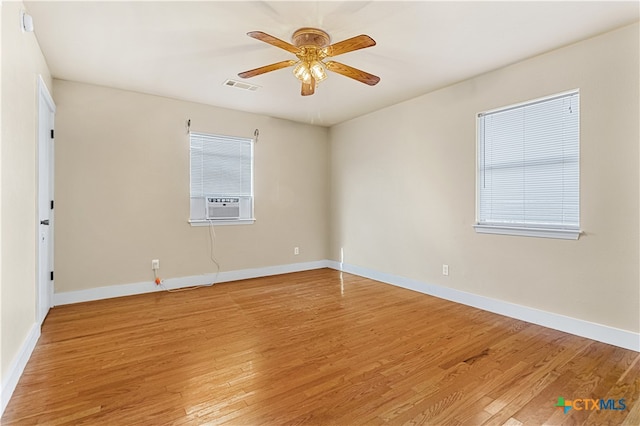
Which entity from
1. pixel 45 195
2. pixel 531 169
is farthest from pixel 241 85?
pixel 531 169

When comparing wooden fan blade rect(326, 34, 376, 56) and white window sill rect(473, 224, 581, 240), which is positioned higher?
wooden fan blade rect(326, 34, 376, 56)

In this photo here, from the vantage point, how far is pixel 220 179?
181 inches

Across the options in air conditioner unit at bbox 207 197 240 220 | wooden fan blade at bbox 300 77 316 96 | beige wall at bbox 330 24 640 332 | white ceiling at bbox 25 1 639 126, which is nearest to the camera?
white ceiling at bbox 25 1 639 126

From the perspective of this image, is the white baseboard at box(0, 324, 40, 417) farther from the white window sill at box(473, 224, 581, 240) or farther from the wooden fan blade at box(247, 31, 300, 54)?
the white window sill at box(473, 224, 581, 240)

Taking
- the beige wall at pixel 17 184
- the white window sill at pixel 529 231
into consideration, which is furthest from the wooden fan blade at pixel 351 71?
the beige wall at pixel 17 184

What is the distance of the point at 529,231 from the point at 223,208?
3784mm

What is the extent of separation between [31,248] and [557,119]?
4647mm

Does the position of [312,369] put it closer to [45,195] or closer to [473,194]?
[473,194]

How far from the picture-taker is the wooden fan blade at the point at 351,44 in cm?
211

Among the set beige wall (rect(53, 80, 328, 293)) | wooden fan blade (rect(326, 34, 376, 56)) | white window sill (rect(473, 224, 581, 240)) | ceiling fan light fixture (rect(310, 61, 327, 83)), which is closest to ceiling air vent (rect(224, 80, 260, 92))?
beige wall (rect(53, 80, 328, 293))

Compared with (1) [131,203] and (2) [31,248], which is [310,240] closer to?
(1) [131,203]

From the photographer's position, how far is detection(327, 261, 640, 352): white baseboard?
8.11ft

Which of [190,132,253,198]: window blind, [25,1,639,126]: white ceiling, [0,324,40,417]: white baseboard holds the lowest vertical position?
[0,324,40,417]: white baseboard

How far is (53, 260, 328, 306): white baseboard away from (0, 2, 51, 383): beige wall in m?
1.09
